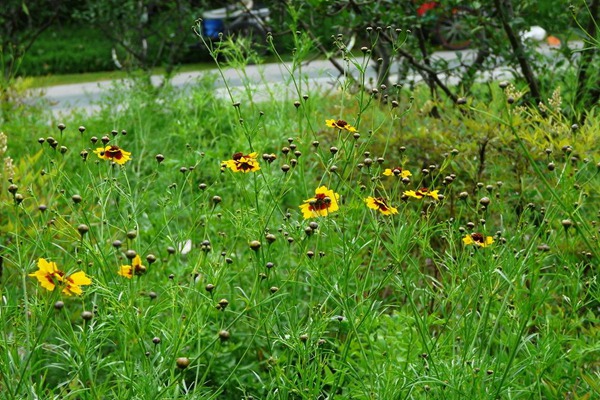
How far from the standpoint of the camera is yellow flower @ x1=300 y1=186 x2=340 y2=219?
2156 mm

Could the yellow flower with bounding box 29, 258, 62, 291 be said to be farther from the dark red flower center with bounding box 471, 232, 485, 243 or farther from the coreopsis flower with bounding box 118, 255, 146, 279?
the dark red flower center with bounding box 471, 232, 485, 243

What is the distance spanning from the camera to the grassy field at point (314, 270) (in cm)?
200

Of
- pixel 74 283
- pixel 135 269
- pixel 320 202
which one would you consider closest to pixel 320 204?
pixel 320 202

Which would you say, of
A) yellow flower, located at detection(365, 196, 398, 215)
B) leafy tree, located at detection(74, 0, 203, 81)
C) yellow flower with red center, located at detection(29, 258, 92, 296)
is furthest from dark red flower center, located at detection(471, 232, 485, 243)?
leafy tree, located at detection(74, 0, 203, 81)

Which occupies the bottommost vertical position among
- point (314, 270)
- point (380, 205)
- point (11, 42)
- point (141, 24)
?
point (11, 42)

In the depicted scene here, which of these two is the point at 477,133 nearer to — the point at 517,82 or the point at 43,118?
the point at 517,82

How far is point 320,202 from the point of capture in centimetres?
216

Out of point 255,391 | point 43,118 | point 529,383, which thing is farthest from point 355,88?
point 529,383

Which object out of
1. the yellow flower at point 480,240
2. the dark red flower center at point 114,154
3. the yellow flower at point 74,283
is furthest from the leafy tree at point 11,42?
the yellow flower at point 480,240

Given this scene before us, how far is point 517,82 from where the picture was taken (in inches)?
195

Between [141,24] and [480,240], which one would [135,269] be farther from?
[141,24]

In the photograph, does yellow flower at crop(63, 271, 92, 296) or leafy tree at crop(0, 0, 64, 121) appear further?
leafy tree at crop(0, 0, 64, 121)

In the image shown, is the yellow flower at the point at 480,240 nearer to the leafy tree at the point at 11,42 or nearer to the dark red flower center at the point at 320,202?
the dark red flower center at the point at 320,202

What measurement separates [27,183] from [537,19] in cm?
330
